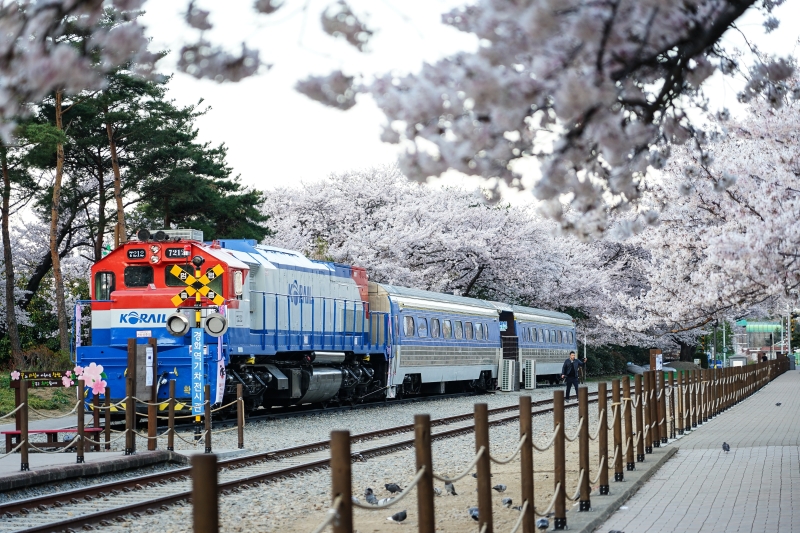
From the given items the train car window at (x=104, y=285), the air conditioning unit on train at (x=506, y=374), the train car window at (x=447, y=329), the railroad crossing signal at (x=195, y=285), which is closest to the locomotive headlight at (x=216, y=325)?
the railroad crossing signal at (x=195, y=285)

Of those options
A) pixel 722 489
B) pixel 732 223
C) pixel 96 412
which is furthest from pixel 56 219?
pixel 722 489

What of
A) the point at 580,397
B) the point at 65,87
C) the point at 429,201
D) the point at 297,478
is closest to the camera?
the point at 65,87

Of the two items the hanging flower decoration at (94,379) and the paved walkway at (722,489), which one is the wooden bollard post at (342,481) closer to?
the paved walkway at (722,489)

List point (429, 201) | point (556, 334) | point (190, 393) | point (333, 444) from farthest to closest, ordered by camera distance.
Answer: point (429, 201) → point (556, 334) → point (190, 393) → point (333, 444)

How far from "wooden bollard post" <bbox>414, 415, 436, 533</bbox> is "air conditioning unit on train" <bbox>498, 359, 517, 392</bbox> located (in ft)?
107

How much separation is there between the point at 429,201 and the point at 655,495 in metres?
40.5

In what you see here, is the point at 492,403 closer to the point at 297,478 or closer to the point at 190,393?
the point at 190,393

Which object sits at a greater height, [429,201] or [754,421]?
[429,201]

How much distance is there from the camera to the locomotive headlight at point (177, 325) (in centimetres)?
1972

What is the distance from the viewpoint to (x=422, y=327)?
101 ft

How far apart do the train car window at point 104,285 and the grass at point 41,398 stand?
22.3 ft

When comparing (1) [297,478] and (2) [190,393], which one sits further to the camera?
(2) [190,393]

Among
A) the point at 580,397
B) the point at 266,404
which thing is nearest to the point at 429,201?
the point at 266,404

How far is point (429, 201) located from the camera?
5125 centimetres
